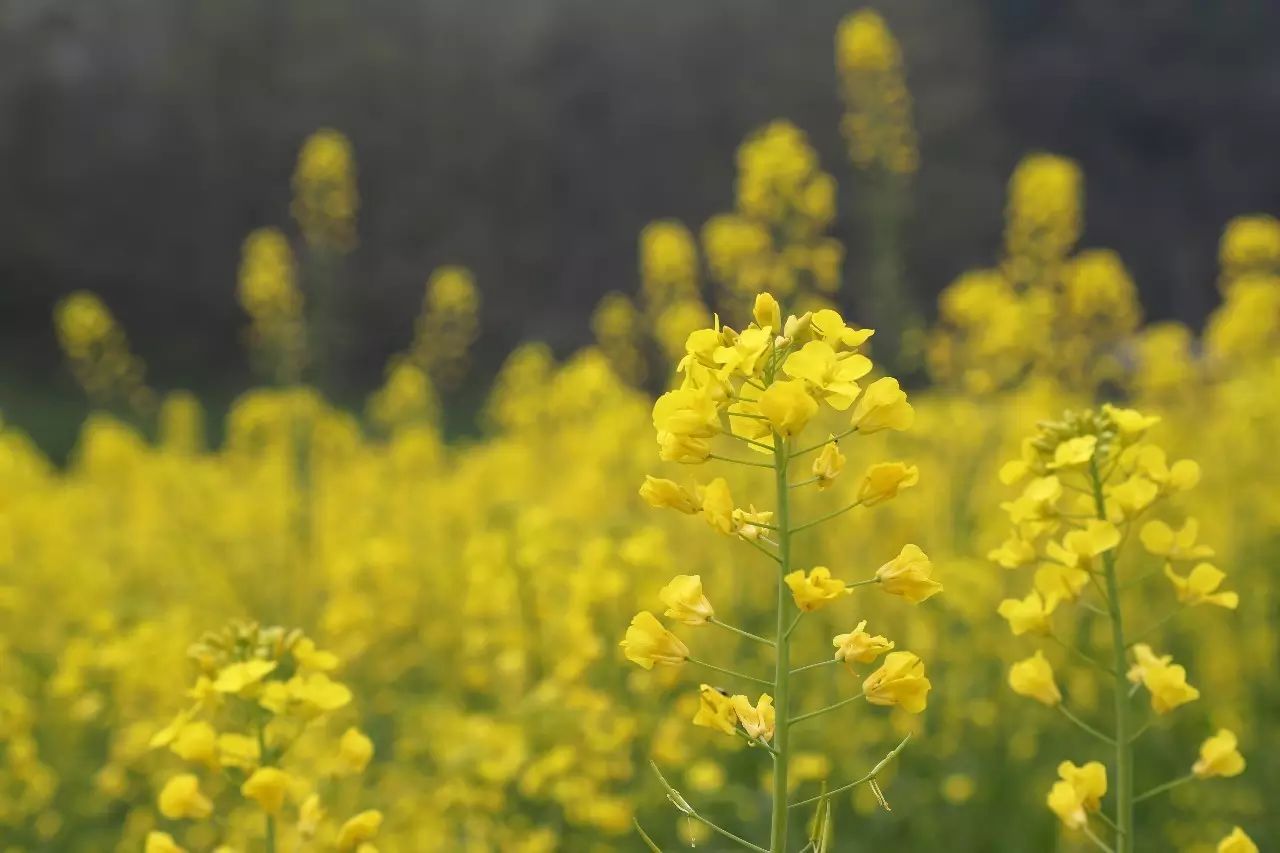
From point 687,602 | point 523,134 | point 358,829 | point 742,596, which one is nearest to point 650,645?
point 687,602

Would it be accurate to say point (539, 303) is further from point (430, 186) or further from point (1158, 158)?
point (1158, 158)

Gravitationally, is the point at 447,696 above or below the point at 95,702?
below

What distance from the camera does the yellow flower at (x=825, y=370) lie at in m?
1.47

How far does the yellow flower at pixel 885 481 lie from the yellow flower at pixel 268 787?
0.91m

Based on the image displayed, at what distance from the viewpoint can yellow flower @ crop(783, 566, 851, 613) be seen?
143 cm

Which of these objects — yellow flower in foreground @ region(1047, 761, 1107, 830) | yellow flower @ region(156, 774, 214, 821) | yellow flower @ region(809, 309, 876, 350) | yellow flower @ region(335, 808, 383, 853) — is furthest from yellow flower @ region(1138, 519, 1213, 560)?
yellow flower @ region(156, 774, 214, 821)

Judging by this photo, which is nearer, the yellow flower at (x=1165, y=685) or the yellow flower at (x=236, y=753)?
the yellow flower at (x=1165, y=685)

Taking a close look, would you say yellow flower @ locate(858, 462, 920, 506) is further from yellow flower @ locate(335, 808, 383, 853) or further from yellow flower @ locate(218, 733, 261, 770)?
yellow flower @ locate(218, 733, 261, 770)

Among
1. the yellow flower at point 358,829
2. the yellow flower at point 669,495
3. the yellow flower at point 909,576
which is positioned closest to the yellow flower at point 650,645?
the yellow flower at point 669,495

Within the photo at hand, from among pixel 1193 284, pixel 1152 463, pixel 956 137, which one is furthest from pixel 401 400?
pixel 1193 284

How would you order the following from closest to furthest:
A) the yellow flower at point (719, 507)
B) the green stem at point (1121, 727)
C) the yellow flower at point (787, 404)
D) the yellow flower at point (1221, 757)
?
the yellow flower at point (787, 404) → the yellow flower at point (719, 507) → the green stem at point (1121, 727) → the yellow flower at point (1221, 757)

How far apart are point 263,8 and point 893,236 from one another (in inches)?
549

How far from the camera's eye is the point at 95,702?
354 centimetres

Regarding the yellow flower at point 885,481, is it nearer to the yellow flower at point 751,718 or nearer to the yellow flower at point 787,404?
the yellow flower at point 787,404
